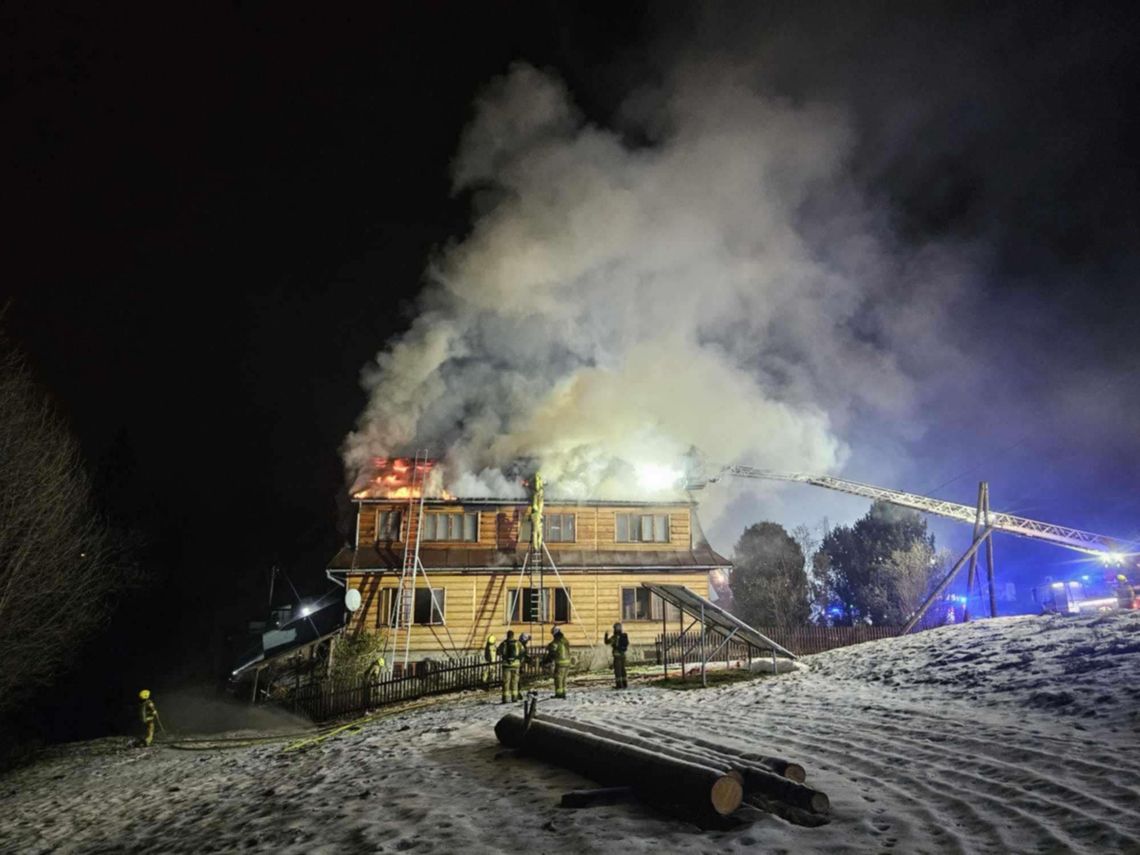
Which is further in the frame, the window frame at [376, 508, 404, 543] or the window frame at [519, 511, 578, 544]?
the window frame at [519, 511, 578, 544]

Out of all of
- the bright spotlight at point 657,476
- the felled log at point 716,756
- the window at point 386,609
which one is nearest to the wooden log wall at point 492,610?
the window at point 386,609

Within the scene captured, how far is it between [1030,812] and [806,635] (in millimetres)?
24169

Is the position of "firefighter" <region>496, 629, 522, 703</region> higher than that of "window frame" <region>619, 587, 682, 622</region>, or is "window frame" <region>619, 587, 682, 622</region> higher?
"window frame" <region>619, 587, 682, 622</region>

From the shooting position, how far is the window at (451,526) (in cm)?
3181

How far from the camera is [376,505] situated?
31.7m

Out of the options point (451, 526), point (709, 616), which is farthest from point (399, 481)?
point (709, 616)

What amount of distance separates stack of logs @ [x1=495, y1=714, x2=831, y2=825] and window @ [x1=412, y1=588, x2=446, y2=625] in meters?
22.7

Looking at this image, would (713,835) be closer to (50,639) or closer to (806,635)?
(50,639)

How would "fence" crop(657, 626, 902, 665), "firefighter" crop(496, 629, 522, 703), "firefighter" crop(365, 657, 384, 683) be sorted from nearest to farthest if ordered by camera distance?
"firefighter" crop(496, 629, 522, 703) → "firefighter" crop(365, 657, 384, 683) → "fence" crop(657, 626, 902, 665)

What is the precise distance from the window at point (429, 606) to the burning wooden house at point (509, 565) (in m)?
0.05

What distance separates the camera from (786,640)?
27969mm

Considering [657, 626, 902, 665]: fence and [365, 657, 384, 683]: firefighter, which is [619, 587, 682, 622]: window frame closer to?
[657, 626, 902, 665]: fence

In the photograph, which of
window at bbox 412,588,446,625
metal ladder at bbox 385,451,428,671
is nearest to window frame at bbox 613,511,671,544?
window at bbox 412,588,446,625

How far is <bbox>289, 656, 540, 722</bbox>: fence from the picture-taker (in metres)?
20.5
